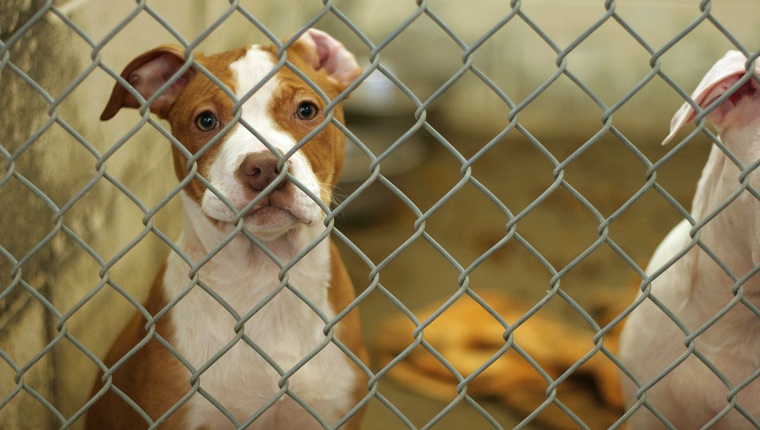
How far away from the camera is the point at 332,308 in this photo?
2742 mm

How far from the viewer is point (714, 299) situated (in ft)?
8.44

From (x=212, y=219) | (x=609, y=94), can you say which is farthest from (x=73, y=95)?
(x=609, y=94)

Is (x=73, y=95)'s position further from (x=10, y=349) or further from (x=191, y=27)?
(x=191, y=27)

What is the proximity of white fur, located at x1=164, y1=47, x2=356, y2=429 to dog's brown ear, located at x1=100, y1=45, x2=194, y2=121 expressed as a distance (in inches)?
8.5

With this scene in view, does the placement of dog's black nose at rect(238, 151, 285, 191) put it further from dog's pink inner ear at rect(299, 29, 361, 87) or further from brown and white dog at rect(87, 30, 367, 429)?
dog's pink inner ear at rect(299, 29, 361, 87)

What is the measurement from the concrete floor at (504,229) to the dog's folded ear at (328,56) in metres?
1.43

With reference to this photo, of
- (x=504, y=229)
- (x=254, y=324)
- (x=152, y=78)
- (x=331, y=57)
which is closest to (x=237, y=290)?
(x=254, y=324)

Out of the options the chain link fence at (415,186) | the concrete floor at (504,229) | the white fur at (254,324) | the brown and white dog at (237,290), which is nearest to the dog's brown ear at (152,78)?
the brown and white dog at (237,290)

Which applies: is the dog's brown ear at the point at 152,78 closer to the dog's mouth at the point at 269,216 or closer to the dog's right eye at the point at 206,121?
the dog's right eye at the point at 206,121

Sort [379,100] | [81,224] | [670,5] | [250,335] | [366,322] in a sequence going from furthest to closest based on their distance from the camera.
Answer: [670,5]
[379,100]
[366,322]
[81,224]
[250,335]

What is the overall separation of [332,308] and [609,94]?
14.9ft

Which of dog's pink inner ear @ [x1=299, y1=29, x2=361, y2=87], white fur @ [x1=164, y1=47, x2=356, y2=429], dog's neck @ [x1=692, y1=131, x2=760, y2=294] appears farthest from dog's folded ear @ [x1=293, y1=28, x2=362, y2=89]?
dog's neck @ [x1=692, y1=131, x2=760, y2=294]

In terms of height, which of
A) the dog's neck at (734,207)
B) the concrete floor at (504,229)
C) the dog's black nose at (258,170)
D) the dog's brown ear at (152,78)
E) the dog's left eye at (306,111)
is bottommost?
the concrete floor at (504,229)

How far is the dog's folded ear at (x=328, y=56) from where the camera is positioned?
2.87m
